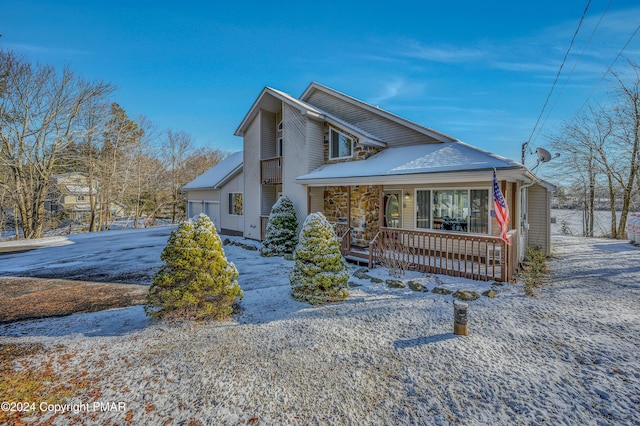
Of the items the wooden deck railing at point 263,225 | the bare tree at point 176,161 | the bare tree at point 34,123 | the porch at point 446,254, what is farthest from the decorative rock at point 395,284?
the bare tree at point 176,161

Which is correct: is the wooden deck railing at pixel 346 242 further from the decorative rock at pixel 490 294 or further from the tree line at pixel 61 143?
the tree line at pixel 61 143

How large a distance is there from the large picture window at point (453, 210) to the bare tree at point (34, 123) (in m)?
24.6

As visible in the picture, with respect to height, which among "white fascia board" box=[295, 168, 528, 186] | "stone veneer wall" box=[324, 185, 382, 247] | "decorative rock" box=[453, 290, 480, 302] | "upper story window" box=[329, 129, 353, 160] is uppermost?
"upper story window" box=[329, 129, 353, 160]

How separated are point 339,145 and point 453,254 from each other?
7135 mm

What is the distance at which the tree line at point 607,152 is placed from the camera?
18.1 metres

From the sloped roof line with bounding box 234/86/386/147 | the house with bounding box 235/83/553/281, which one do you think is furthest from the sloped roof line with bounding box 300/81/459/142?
the sloped roof line with bounding box 234/86/386/147

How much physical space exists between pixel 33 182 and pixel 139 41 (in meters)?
13.1

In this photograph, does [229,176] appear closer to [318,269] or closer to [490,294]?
[318,269]

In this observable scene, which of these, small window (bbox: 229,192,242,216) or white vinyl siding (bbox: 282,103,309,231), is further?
small window (bbox: 229,192,242,216)

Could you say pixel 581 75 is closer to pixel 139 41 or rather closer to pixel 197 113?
pixel 139 41

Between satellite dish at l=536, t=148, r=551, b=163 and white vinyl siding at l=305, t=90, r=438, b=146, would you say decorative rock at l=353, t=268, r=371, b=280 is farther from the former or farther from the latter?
satellite dish at l=536, t=148, r=551, b=163

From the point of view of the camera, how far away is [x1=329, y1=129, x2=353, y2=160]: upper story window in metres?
13.0

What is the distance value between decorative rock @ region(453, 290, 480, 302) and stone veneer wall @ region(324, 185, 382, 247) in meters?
5.50

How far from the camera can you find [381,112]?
12.8 m
